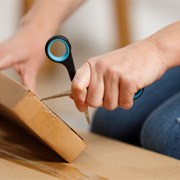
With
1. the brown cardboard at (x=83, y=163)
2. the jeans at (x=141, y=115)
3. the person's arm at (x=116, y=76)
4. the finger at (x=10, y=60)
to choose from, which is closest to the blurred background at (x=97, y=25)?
the jeans at (x=141, y=115)

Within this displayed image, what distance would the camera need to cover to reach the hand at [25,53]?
2.66 ft

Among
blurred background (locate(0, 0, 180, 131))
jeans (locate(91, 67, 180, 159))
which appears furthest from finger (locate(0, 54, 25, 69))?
blurred background (locate(0, 0, 180, 131))

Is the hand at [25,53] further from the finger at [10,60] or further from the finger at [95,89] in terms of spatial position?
the finger at [95,89]

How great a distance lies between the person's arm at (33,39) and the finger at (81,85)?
0.25m

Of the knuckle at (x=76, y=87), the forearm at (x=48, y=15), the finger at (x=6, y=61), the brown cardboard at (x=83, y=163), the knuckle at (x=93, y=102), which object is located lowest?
the brown cardboard at (x=83, y=163)

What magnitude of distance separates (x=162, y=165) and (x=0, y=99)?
0.78ft

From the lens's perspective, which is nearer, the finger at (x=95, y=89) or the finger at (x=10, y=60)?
the finger at (x=95, y=89)

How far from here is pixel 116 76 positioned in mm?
593

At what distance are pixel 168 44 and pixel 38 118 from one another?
0.69ft

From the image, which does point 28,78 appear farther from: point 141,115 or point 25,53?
point 141,115

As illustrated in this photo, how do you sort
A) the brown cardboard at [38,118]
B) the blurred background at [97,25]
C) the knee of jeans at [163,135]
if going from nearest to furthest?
the brown cardboard at [38,118] < the knee of jeans at [163,135] < the blurred background at [97,25]

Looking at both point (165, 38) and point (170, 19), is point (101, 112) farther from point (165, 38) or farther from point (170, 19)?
point (170, 19)

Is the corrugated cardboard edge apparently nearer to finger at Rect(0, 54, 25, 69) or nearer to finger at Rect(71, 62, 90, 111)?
finger at Rect(71, 62, 90, 111)

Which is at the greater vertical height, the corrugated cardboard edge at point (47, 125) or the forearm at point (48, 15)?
the forearm at point (48, 15)
